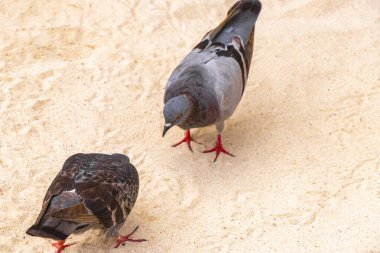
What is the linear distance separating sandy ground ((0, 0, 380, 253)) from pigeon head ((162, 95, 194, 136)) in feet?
1.77

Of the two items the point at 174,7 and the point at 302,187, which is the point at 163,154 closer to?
the point at 302,187

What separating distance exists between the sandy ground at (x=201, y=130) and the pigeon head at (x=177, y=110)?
1.77 feet

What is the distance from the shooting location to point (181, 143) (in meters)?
6.79

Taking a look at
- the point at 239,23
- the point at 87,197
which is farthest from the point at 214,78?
the point at 87,197

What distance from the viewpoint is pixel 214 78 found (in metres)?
6.48

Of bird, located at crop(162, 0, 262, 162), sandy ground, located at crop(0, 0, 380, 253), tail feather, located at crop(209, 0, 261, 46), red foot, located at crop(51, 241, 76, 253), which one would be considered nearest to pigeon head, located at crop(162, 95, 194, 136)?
bird, located at crop(162, 0, 262, 162)

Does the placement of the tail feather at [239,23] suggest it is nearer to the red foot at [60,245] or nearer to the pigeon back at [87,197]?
the pigeon back at [87,197]

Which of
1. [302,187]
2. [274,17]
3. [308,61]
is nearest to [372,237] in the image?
[302,187]

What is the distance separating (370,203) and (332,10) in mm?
3409

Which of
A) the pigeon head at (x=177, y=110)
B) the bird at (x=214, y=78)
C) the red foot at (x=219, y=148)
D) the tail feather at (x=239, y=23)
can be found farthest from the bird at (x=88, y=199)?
the tail feather at (x=239, y=23)

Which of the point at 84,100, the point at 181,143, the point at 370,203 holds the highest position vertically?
the point at 84,100

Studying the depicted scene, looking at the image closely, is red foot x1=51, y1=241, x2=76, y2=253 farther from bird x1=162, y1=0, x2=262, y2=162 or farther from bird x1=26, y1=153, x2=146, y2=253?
bird x1=162, y1=0, x2=262, y2=162

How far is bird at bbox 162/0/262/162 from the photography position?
6281 millimetres

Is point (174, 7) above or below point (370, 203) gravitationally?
above
